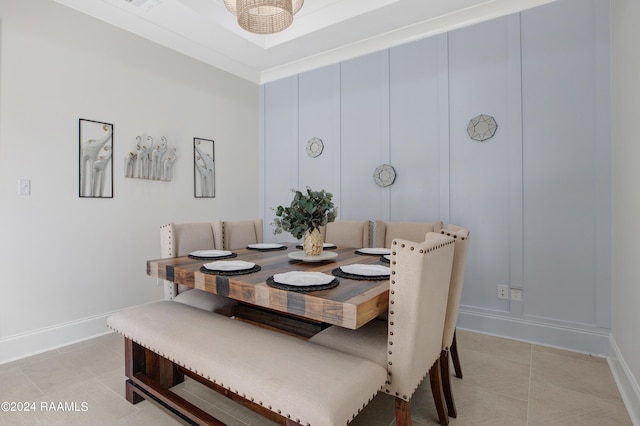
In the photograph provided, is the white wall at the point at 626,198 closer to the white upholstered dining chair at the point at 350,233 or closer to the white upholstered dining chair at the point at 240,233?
the white upholstered dining chair at the point at 350,233

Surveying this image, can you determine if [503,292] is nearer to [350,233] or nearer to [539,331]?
[539,331]

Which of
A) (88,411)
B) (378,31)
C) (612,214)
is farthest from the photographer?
(378,31)

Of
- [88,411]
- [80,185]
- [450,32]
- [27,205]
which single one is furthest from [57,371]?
[450,32]

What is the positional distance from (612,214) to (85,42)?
14.1ft

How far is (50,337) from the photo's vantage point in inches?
97.8

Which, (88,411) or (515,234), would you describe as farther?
(515,234)

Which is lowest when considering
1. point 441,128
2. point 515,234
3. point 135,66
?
point 515,234

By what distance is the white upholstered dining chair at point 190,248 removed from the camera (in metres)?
2.18

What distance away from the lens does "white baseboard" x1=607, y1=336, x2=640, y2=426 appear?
63.7 inches

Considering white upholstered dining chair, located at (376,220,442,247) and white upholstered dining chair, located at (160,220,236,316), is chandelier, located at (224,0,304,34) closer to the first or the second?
white upholstered dining chair, located at (160,220,236,316)

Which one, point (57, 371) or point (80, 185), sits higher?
point (80, 185)

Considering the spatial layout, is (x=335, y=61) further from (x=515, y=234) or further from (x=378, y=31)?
(x=515, y=234)

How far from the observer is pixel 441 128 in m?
3.02

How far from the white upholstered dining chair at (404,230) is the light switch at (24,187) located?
8.76 ft
